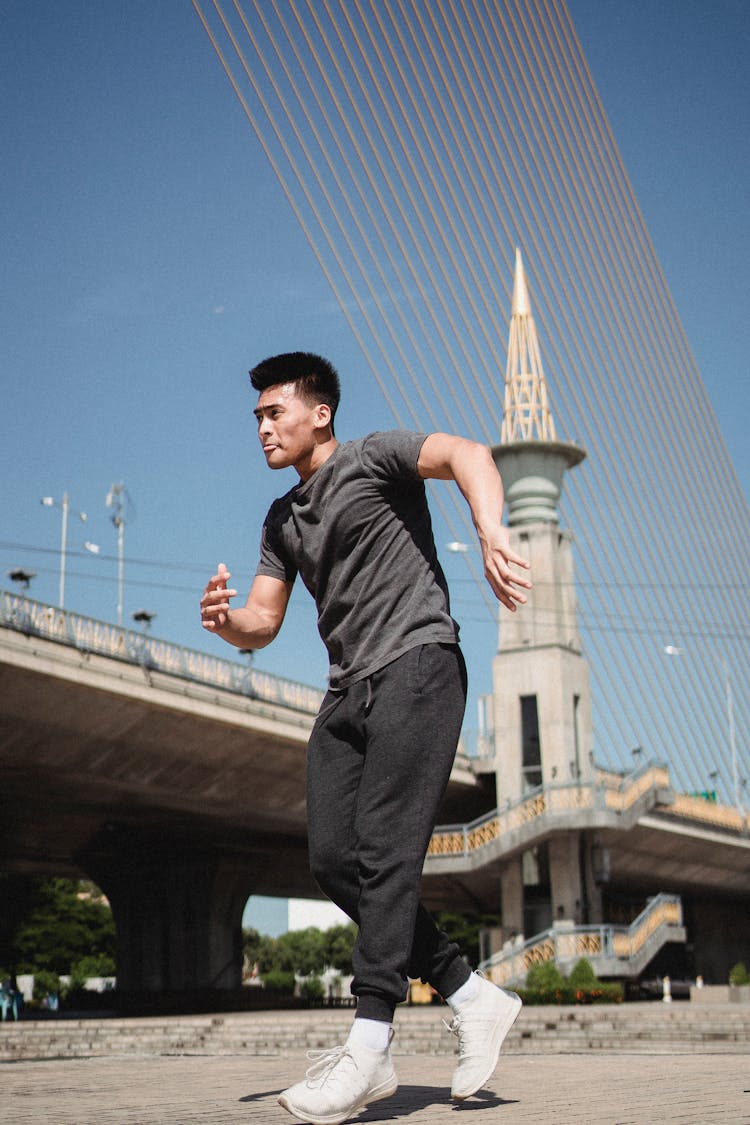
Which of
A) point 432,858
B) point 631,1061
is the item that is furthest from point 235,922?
point 631,1061

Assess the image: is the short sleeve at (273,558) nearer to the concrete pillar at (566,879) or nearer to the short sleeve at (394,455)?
the short sleeve at (394,455)

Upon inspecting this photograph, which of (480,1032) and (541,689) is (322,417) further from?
(541,689)

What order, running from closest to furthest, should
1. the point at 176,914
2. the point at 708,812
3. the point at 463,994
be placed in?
the point at 463,994 → the point at 176,914 → the point at 708,812

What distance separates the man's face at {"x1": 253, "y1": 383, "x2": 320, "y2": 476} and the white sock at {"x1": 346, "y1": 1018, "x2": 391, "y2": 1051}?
1.84 metres

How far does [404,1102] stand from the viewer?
4188 mm

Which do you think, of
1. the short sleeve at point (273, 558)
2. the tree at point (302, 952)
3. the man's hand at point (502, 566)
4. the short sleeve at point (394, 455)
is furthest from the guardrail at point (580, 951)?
the tree at point (302, 952)

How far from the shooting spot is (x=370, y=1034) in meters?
3.88

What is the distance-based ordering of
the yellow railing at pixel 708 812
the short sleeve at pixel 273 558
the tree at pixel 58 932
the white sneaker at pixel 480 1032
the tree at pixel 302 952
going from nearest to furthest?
the white sneaker at pixel 480 1032 < the short sleeve at pixel 273 558 < the yellow railing at pixel 708 812 < the tree at pixel 58 932 < the tree at pixel 302 952

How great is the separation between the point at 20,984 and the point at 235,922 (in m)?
20.3

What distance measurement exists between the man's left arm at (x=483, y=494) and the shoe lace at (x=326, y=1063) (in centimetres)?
139

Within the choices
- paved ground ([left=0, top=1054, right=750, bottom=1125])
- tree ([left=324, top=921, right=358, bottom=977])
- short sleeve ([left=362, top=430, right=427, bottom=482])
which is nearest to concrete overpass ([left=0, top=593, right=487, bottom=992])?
paved ground ([left=0, top=1054, right=750, bottom=1125])

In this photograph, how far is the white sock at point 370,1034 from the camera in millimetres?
3871

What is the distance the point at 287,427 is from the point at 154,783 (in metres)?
31.2

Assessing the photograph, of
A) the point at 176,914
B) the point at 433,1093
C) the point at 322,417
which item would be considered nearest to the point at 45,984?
the point at 176,914
